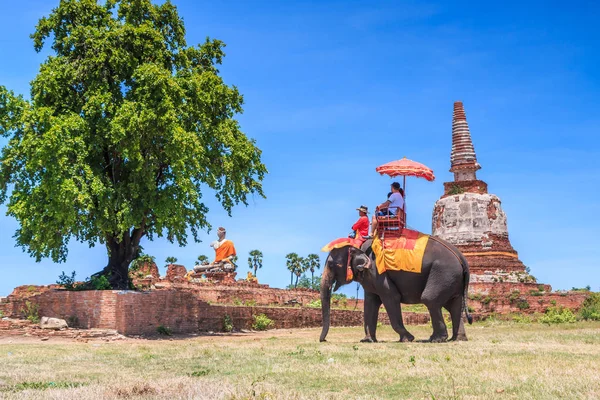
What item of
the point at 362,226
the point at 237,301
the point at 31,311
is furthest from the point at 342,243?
the point at 237,301

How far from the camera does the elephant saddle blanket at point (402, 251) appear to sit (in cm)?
1508

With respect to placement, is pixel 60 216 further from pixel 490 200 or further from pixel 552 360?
pixel 490 200

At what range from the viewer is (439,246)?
15305 mm

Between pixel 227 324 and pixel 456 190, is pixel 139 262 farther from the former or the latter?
pixel 456 190

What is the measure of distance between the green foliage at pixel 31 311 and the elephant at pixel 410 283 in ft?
32.7

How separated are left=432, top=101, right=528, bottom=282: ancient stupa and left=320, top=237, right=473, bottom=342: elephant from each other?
98.5 ft

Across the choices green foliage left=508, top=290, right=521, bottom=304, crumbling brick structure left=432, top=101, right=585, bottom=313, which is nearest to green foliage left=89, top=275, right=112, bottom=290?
green foliage left=508, top=290, right=521, bottom=304

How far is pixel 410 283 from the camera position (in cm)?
1529

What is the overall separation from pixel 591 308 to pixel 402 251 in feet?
71.1

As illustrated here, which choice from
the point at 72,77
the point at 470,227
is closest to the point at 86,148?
the point at 72,77

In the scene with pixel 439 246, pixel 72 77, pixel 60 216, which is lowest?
pixel 439 246

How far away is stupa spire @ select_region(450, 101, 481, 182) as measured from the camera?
166ft

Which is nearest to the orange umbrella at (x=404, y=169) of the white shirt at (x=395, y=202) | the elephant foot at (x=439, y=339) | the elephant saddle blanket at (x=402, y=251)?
the white shirt at (x=395, y=202)

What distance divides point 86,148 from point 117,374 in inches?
479
